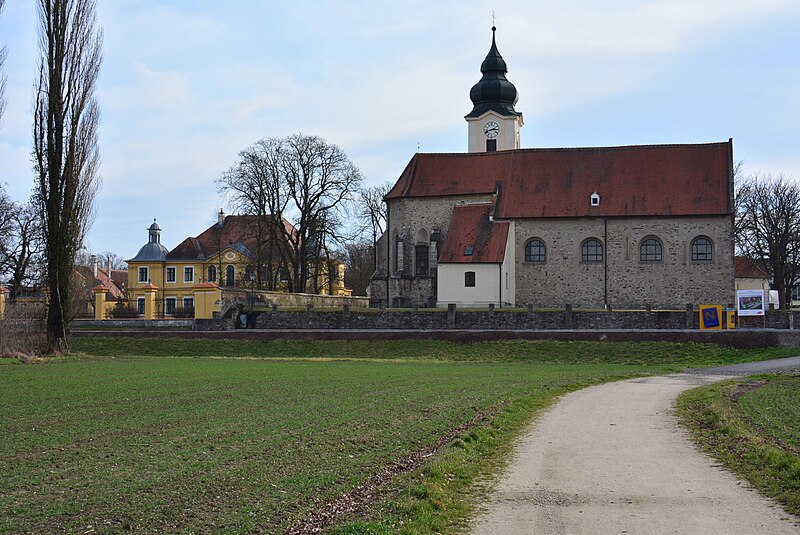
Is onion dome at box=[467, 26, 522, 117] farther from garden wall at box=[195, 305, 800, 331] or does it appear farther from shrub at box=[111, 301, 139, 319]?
shrub at box=[111, 301, 139, 319]

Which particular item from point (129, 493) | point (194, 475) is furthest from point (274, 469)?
point (129, 493)

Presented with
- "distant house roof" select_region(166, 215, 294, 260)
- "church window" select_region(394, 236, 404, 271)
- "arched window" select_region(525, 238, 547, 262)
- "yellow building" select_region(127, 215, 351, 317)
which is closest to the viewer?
"arched window" select_region(525, 238, 547, 262)

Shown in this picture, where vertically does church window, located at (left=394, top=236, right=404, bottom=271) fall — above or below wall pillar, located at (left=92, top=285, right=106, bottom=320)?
above

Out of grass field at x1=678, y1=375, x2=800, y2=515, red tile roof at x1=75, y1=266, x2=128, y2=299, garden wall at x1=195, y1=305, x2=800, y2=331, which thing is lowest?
grass field at x1=678, y1=375, x2=800, y2=515

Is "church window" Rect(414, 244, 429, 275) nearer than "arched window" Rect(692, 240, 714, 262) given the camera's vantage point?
No

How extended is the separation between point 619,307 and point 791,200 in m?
16.5

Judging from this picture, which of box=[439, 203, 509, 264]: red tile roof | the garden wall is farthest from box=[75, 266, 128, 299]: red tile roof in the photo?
box=[439, 203, 509, 264]: red tile roof

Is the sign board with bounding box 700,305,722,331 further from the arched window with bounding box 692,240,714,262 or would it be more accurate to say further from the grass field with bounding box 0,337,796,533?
the grass field with bounding box 0,337,796,533

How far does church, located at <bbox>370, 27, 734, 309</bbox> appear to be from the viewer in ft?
167

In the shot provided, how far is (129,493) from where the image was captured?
8.66 meters

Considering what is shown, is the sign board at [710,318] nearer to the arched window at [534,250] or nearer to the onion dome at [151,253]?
the arched window at [534,250]

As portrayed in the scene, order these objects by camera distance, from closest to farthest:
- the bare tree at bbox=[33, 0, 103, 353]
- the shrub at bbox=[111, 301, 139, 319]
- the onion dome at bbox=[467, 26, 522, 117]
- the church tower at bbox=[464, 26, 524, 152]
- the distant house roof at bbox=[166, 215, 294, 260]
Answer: the bare tree at bbox=[33, 0, 103, 353] → the shrub at bbox=[111, 301, 139, 319] → the church tower at bbox=[464, 26, 524, 152] → the onion dome at bbox=[467, 26, 522, 117] → the distant house roof at bbox=[166, 215, 294, 260]

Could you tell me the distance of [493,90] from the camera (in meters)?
62.0

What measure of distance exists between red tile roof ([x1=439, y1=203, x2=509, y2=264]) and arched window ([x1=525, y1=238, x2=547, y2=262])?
2.12 m
